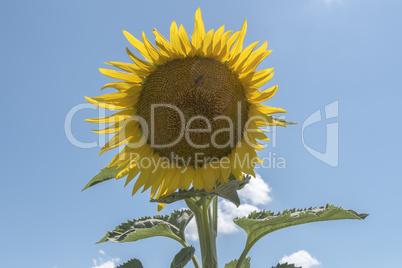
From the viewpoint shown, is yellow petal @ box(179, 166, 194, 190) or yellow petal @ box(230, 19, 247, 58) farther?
yellow petal @ box(179, 166, 194, 190)

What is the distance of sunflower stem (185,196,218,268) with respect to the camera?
3.42 meters

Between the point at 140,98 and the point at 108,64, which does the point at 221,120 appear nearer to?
the point at 140,98

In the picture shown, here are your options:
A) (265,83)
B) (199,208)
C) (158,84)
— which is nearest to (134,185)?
(199,208)

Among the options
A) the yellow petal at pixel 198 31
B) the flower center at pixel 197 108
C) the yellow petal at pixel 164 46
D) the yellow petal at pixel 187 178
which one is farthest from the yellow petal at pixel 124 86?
the yellow petal at pixel 187 178

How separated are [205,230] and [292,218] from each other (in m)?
0.83

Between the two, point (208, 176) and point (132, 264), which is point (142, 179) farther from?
point (132, 264)

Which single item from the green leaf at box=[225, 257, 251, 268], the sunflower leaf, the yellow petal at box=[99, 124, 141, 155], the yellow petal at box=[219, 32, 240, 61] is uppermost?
the yellow petal at box=[219, 32, 240, 61]

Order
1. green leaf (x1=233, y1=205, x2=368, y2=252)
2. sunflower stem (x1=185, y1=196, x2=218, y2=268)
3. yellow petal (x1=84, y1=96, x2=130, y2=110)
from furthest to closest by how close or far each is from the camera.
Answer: yellow petal (x1=84, y1=96, x2=130, y2=110)
sunflower stem (x1=185, y1=196, x2=218, y2=268)
green leaf (x1=233, y1=205, x2=368, y2=252)

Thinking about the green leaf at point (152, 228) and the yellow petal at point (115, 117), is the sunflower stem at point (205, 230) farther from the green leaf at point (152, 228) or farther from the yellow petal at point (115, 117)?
the yellow petal at point (115, 117)

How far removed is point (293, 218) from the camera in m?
3.10

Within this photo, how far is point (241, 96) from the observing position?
11.8 ft

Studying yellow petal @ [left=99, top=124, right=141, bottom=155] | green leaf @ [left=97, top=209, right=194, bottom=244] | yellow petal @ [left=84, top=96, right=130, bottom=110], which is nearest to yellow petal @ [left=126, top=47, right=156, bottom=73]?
yellow petal @ [left=84, top=96, right=130, bottom=110]

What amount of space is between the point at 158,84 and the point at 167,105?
0.78 ft

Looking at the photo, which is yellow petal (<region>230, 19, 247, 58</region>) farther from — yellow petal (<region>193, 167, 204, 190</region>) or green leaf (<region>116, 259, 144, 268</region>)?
green leaf (<region>116, 259, 144, 268</region>)
